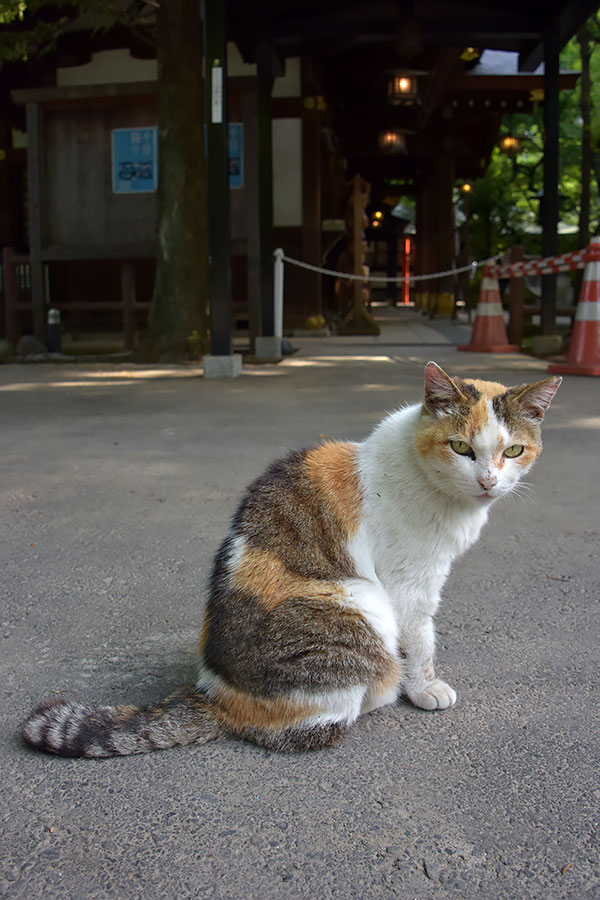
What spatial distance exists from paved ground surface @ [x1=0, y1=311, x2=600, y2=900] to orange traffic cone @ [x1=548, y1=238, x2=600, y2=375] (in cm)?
346

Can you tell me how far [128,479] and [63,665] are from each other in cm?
219

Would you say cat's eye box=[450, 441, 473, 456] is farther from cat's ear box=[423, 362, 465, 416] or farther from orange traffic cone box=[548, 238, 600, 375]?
orange traffic cone box=[548, 238, 600, 375]

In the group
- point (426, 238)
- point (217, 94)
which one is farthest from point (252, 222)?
point (426, 238)

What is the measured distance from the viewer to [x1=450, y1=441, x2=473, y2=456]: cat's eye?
2.06 m

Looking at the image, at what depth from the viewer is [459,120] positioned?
1875cm

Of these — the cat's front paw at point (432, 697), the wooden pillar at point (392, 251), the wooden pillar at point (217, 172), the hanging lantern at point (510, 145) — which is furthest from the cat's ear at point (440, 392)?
the wooden pillar at point (392, 251)

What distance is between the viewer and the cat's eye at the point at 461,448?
206 centimetres

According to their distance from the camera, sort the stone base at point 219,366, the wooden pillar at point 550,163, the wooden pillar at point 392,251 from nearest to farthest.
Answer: the stone base at point 219,366, the wooden pillar at point 550,163, the wooden pillar at point 392,251

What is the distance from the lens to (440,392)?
2109mm

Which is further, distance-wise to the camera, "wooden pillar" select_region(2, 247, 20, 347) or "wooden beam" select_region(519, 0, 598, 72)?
"wooden pillar" select_region(2, 247, 20, 347)

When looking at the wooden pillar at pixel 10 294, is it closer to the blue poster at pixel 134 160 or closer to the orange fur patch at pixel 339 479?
the blue poster at pixel 134 160

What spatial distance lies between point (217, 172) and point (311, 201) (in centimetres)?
578

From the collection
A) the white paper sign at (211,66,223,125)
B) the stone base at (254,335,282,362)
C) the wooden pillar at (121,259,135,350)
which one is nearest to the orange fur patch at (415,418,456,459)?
the white paper sign at (211,66,223,125)

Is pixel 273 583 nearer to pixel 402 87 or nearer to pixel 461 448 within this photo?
pixel 461 448
